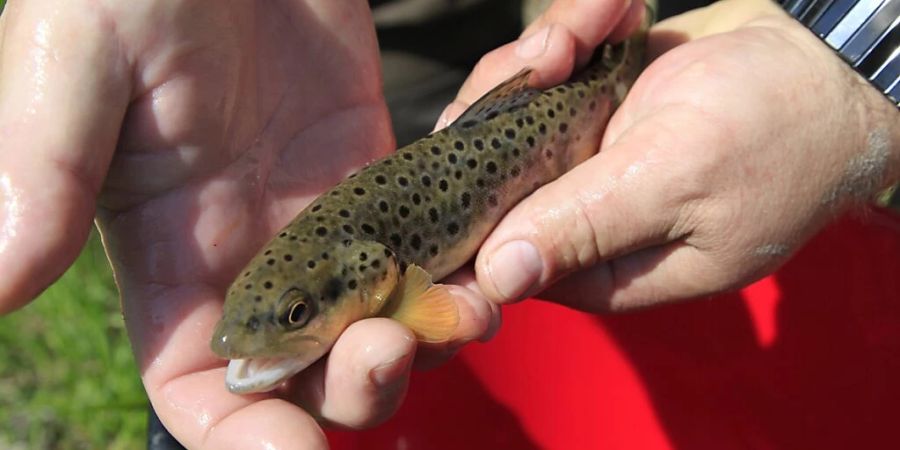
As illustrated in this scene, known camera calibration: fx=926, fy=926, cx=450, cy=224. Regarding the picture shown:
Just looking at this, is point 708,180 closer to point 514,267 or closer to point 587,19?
point 514,267

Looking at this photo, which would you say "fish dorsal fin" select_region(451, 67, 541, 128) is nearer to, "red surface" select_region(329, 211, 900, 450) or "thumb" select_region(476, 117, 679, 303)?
"thumb" select_region(476, 117, 679, 303)

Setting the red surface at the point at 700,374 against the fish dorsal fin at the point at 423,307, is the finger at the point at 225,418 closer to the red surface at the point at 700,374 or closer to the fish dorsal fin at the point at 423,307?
the fish dorsal fin at the point at 423,307

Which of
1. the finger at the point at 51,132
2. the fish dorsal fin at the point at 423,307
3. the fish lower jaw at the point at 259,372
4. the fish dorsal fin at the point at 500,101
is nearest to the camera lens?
the finger at the point at 51,132

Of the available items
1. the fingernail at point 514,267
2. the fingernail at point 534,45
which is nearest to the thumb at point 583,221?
the fingernail at point 514,267

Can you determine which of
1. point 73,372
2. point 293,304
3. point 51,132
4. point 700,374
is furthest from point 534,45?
point 73,372

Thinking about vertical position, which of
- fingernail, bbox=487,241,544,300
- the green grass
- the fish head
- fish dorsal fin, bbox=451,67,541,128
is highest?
fish dorsal fin, bbox=451,67,541,128

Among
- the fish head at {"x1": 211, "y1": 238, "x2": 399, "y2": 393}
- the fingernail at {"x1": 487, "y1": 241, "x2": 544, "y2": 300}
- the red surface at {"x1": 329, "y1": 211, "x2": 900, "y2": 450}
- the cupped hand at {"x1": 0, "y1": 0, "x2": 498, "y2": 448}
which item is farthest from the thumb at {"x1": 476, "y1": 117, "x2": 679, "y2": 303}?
the red surface at {"x1": 329, "y1": 211, "x2": 900, "y2": 450}
